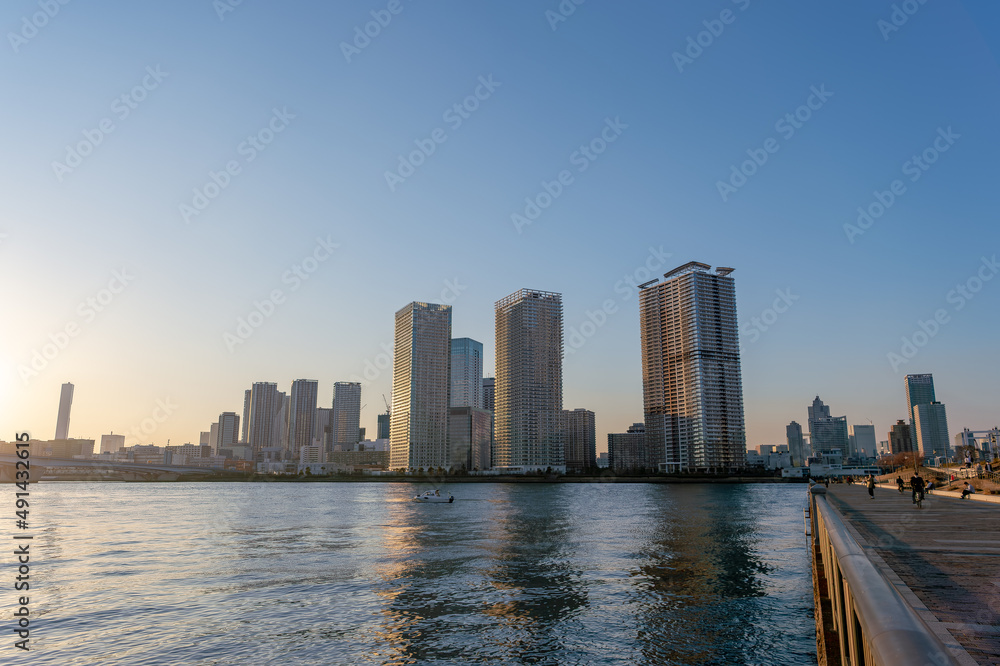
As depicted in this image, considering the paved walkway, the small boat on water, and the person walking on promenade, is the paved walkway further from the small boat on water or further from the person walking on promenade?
the small boat on water

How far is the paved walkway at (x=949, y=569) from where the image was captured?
8102 millimetres

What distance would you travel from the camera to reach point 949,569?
1312 cm

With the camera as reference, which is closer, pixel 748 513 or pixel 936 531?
pixel 936 531

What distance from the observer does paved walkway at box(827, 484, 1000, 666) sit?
26.6ft

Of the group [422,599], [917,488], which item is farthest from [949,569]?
[422,599]

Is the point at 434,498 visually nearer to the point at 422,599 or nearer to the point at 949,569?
the point at 422,599

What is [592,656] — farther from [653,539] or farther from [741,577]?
[653,539]

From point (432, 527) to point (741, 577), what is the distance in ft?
→ 146

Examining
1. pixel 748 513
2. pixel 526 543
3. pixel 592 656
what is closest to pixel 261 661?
pixel 592 656

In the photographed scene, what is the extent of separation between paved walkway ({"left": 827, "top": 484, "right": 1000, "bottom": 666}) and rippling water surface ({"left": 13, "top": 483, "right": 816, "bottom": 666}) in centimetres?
702

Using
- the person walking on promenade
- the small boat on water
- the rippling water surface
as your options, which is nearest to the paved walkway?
the rippling water surface

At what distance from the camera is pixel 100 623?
2903 cm

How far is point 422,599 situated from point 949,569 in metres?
26.1

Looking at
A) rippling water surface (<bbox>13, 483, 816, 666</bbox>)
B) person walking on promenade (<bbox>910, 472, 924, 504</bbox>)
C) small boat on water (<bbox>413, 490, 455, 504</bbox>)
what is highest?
person walking on promenade (<bbox>910, 472, 924, 504</bbox>)
